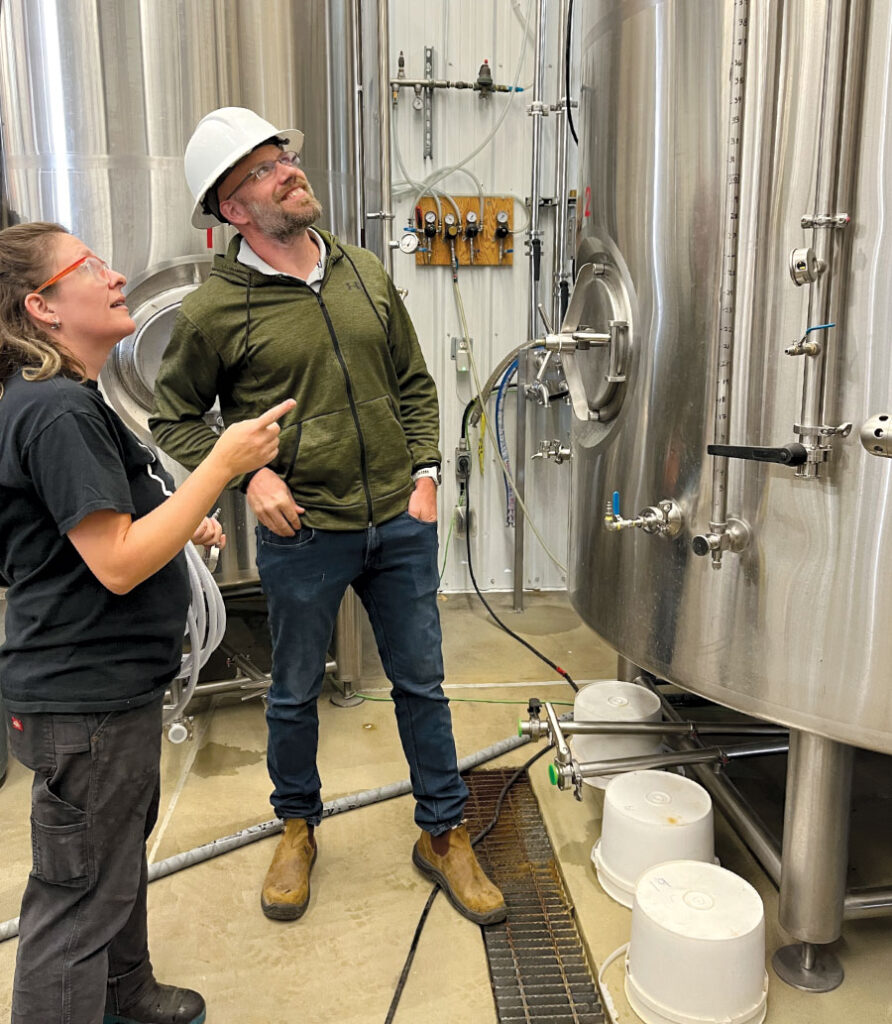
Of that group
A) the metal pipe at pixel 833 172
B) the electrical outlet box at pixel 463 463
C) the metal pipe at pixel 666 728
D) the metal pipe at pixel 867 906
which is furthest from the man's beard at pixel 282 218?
the electrical outlet box at pixel 463 463

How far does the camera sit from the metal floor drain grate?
1.36 meters

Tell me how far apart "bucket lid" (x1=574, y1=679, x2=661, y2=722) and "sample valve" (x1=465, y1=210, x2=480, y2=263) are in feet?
5.89

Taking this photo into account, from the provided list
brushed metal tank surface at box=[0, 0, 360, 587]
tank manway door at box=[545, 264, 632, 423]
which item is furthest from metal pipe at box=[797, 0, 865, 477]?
brushed metal tank surface at box=[0, 0, 360, 587]

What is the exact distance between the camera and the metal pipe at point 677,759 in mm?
1619

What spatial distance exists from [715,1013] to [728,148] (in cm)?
124

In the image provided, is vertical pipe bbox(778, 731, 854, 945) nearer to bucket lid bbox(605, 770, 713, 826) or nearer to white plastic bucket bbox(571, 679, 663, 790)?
bucket lid bbox(605, 770, 713, 826)

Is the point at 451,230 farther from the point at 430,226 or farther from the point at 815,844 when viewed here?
the point at 815,844

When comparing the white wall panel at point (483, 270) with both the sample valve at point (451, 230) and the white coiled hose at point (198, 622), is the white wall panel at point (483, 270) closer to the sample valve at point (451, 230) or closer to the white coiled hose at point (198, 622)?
the sample valve at point (451, 230)

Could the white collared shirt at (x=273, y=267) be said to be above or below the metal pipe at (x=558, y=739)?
above

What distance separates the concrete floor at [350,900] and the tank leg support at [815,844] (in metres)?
0.11

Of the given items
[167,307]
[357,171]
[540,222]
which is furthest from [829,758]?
[540,222]

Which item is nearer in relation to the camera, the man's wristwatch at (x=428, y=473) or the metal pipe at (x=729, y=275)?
the metal pipe at (x=729, y=275)

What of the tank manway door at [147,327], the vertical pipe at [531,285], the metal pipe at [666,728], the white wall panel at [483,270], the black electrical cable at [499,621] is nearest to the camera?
the metal pipe at [666,728]

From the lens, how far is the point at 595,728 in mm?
1717
